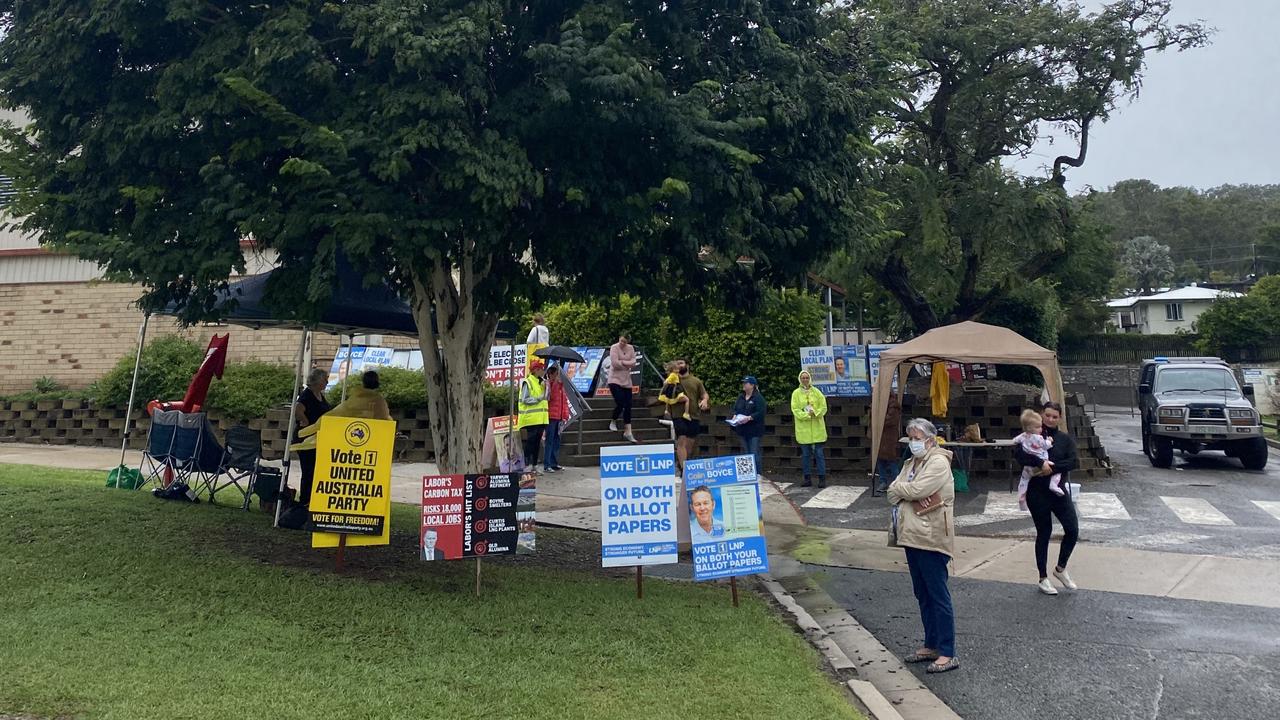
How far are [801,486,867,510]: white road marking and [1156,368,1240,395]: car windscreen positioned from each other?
813 centimetres

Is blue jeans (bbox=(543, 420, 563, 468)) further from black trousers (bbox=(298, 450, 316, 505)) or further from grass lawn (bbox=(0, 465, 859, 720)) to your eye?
grass lawn (bbox=(0, 465, 859, 720))

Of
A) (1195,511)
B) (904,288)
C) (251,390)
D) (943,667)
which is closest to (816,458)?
(1195,511)

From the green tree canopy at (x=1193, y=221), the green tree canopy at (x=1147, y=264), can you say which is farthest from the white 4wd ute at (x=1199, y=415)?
the green tree canopy at (x=1147, y=264)

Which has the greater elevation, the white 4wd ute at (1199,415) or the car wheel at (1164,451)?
the white 4wd ute at (1199,415)

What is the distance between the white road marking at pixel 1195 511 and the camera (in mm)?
11562

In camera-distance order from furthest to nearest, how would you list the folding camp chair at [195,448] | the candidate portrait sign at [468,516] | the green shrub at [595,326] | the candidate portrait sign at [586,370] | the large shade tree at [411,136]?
the green shrub at [595,326]
the candidate portrait sign at [586,370]
the folding camp chair at [195,448]
the candidate portrait sign at [468,516]
the large shade tree at [411,136]

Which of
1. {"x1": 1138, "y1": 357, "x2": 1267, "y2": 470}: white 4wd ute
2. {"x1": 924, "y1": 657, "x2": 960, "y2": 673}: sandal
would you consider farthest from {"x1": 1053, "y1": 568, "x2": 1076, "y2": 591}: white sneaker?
{"x1": 1138, "y1": 357, "x2": 1267, "y2": 470}: white 4wd ute

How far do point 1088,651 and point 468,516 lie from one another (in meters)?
4.66

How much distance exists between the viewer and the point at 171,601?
6461mm

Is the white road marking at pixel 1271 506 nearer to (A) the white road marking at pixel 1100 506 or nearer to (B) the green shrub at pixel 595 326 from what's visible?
(A) the white road marking at pixel 1100 506

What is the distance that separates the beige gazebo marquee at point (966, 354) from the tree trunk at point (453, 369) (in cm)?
698

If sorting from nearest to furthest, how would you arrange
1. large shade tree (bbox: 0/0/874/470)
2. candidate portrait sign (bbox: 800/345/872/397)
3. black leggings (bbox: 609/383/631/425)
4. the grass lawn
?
the grass lawn
large shade tree (bbox: 0/0/874/470)
black leggings (bbox: 609/383/631/425)
candidate portrait sign (bbox: 800/345/872/397)

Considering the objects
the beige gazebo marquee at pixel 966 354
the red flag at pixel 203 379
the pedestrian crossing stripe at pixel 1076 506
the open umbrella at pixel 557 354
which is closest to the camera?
the red flag at pixel 203 379

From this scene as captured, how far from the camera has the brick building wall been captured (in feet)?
62.3
